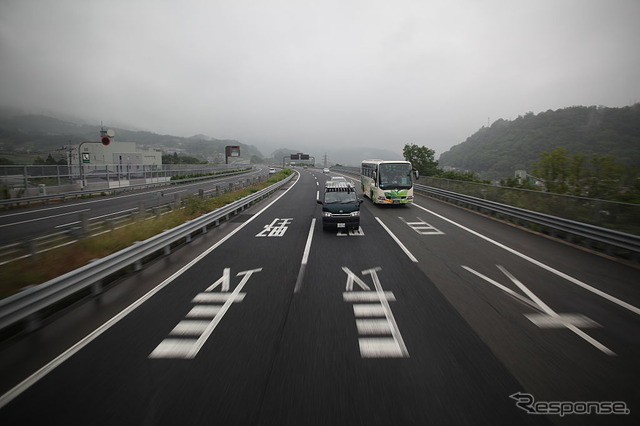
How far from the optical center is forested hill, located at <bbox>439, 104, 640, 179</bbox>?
53.9m

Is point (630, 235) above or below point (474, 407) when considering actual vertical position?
above

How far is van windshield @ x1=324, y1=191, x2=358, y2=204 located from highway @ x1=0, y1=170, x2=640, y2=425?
173 inches

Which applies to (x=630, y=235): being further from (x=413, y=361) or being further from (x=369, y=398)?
(x=369, y=398)

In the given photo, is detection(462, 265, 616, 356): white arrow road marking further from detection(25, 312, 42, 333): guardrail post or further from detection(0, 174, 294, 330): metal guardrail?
detection(25, 312, 42, 333): guardrail post

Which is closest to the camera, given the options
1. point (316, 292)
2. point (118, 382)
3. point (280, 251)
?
point (118, 382)

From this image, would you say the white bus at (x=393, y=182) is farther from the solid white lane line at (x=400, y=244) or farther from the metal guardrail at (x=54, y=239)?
the metal guardrail at (x=54, y=239)

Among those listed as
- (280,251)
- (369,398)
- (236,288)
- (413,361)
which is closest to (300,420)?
(369,398)

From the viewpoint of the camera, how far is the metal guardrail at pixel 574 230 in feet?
27.9

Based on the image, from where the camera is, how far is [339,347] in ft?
14.4

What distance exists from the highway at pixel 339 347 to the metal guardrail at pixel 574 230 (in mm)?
862

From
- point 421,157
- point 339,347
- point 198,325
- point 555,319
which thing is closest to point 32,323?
point 198,325

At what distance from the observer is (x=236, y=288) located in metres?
6.62

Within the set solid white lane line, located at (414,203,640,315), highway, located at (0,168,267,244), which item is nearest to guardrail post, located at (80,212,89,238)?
highway, located at (0,168,267,244)

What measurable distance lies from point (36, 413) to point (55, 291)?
102 inches
